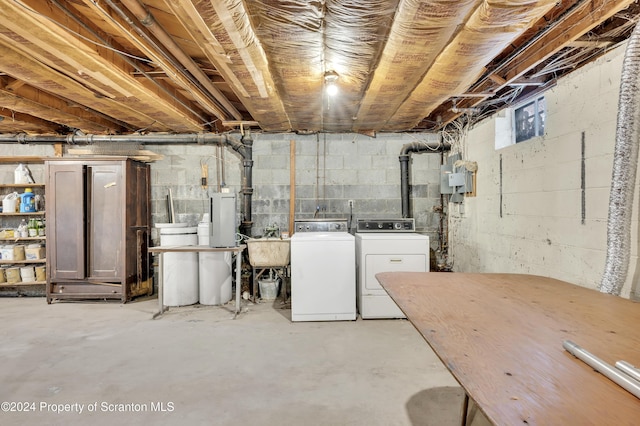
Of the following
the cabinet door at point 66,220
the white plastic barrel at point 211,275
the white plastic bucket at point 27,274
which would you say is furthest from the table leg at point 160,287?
the white plastic bucket at point 27,274

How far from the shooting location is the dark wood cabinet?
→ 4.02m

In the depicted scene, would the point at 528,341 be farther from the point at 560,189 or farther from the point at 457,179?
the point at 457,179

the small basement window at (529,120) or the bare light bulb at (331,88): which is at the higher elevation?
the bare light bulb at (331,88)

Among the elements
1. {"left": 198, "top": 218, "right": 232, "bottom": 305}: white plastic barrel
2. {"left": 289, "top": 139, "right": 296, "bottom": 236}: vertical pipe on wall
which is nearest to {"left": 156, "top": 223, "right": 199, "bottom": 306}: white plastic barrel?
{"left": 198, "top": 218, "right": 232, "bottom": 305}: white plastic barrel

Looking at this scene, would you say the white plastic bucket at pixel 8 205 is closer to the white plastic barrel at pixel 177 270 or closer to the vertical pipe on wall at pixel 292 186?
the white plastic barrel at pixel 177 270

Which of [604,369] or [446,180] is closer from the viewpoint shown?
[604,369]

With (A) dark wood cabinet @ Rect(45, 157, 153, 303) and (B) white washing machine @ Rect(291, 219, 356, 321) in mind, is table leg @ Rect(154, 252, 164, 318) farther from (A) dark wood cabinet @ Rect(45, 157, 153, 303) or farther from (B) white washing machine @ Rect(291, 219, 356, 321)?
(B) white washing machine @ Rect(291, 219, 356, 321)

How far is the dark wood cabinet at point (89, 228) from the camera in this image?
4016mm

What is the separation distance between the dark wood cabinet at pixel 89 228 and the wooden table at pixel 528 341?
3731 millimetres

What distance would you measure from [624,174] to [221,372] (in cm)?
273

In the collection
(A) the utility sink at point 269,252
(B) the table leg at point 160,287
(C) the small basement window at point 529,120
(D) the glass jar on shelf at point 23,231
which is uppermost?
(C) the small basement window at point 529,120

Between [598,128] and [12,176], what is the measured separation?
663 centimetres

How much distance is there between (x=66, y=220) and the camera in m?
4.04

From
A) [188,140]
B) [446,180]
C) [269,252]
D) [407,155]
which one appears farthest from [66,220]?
[446,180]
